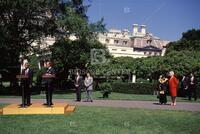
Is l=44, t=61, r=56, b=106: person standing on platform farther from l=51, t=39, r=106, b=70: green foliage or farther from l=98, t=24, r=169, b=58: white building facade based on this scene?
l=98, t=24, r=169, b=58: white building facade

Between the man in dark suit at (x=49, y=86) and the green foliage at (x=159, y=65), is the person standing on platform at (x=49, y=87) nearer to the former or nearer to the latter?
the man in dark suit at (x=49, y=86)

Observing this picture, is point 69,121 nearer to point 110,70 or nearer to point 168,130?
point 168,130

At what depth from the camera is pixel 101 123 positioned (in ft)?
45.6

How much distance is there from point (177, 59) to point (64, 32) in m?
13.8

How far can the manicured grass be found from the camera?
12.3m

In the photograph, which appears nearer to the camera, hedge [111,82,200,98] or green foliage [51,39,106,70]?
green foliage [51,39,106,70]

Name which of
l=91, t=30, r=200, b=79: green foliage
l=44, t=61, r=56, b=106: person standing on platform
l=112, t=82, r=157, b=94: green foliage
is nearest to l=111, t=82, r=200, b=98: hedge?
l=112, t=82, r=157, b=94: green foliage

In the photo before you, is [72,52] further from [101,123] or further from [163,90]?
[101,123]

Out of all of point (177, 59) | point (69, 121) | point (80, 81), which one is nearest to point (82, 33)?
point (80, 81)

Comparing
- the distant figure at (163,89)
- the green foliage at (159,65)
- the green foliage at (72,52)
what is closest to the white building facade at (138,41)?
the green foliage at (159,65)

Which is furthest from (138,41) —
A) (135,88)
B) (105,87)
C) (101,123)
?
(101,123)

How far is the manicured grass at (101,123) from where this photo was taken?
12.3 metres

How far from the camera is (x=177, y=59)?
46.8m

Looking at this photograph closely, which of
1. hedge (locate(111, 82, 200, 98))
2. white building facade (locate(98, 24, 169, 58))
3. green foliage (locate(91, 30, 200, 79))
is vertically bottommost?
hedge (locate(111, 82, 200, 98))
